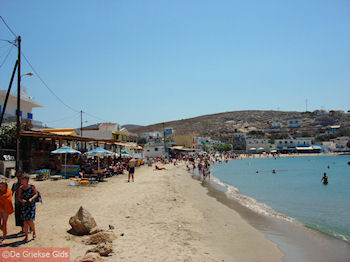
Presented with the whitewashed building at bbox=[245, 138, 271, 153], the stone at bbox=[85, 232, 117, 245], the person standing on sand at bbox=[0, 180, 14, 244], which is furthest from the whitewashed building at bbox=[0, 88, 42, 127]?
the whitewashed building at bbox=[245, 138, 271, 153]

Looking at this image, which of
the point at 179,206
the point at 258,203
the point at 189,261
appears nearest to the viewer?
the point at 189,261

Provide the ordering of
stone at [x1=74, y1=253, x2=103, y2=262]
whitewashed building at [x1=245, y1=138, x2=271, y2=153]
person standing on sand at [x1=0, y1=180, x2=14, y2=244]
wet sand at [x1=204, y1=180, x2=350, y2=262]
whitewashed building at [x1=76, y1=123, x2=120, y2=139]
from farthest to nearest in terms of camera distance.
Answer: whitewashed building at [x1=245, y1=138, x2=271, y2=153] → whitewashed building at [x1=76, y1=123, x2=120, y2=139] → wet sand at [x1=204, y1=180, x2=350, y2=262] → person standing on sand at [x1=0, y1=180, x2=14, y2=244] → stone at [x1=74, y1=253, x2=103, y2=262]

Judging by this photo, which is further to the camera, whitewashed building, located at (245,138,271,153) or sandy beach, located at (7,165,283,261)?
whitewashed building, located at (245,138,271,153)

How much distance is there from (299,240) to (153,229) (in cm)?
402

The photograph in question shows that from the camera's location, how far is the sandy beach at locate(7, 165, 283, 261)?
4986 millimetres

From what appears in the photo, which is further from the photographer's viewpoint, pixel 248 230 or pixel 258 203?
pixel 258 203

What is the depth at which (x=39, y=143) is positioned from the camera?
59.0 ft

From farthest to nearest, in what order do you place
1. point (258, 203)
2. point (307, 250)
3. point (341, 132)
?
point (341, 132) < point (258, 203) < point (307, 250)

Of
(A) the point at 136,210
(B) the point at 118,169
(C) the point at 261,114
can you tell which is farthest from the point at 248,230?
(C) the point at 261,114

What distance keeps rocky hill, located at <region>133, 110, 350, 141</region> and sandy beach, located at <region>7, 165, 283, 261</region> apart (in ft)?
365

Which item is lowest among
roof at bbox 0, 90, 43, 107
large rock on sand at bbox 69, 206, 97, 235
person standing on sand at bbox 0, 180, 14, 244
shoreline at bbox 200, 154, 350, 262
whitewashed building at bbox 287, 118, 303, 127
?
shoreline at bbox 200, 154, 350, 262

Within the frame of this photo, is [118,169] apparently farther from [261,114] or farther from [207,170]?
[261,114]

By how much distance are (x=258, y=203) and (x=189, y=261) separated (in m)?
9.03

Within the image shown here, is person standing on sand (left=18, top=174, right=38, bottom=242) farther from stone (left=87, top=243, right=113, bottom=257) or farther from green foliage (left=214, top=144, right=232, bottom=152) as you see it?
green foliage (left=214, top=144, right=232, bottom=152)
